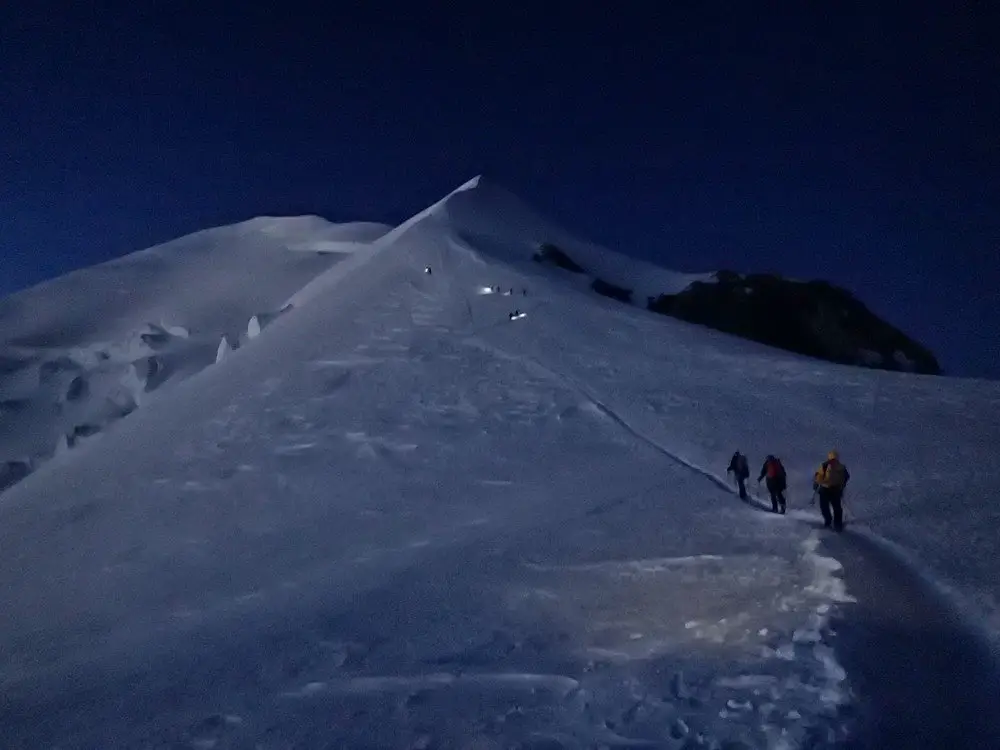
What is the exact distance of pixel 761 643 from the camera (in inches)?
265

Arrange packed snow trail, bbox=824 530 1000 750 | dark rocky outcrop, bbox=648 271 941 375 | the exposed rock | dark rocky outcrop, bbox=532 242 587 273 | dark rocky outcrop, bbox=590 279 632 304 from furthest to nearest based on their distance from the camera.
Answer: dark rocky outcrop, bbox=532 242 587 273 → dark rocky outcrop, bbox=648 271 941 375 → dark rocky outcrop, bbox=590 279 632 304 → the exposed rock → packed snow trail, bbox=824 530 1000 750

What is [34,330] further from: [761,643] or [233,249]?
[761,643]

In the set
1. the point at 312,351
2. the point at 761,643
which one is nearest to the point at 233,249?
the point at 312,351

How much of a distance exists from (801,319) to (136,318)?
41.9 metres

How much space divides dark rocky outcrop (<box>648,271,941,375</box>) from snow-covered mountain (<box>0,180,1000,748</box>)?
19.0 metres

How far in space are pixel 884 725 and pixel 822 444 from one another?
12084 millimetres

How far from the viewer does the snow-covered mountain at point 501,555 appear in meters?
6.10

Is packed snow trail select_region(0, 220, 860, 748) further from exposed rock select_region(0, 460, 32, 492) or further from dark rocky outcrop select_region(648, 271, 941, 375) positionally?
dark rocky outcrop select_region(648, 271, 941, 375)

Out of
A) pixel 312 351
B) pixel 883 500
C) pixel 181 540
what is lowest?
pixel 181 540

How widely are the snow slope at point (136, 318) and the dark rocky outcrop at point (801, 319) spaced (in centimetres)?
2474

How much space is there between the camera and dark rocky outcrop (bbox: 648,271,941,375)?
44.1 meters

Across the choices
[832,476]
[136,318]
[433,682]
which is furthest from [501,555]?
[136,318]

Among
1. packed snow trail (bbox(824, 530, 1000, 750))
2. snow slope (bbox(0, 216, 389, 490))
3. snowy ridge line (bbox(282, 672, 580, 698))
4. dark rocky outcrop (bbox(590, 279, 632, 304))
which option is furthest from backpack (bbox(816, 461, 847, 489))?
dark rocky outcrop (bbox(590, 279, 632, 304))

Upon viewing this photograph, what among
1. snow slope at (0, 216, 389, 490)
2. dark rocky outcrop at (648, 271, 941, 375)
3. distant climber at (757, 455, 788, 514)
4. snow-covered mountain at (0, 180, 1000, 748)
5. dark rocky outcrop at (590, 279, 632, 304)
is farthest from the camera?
dark rocky outcrop at (648, 271, 941, 375)
